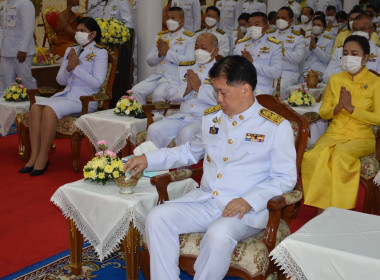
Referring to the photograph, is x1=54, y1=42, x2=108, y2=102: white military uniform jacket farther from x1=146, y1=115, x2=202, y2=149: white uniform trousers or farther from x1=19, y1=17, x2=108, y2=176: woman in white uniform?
x1=146, y1=115, x2=202, y2=149: white uniform trousers

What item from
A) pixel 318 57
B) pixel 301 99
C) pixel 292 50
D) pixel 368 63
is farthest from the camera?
pixel 318 57

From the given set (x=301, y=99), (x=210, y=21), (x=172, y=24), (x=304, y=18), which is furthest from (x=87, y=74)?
(x=304, y=18)

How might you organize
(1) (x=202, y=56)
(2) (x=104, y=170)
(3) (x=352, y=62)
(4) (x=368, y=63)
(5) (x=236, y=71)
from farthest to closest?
(4) (x=368, y=63)
(1) (x=202, y=56)
(3) (x=352, y=62)
(2) (x=104, y=170)
(5) (x=236, y=71)

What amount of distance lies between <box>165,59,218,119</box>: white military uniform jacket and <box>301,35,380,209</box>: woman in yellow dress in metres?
1.02

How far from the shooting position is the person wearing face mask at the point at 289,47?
7.57m

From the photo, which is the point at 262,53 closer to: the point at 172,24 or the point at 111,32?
the point at 172,24

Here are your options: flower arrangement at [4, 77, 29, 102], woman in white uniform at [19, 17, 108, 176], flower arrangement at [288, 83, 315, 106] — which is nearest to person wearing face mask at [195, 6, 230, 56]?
woman in white uniform at [19, 17, 108, 176]

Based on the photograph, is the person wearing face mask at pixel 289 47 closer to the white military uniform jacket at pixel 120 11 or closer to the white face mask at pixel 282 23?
the white face mask at pixel 282 23

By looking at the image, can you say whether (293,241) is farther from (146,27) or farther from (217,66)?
(146,27)

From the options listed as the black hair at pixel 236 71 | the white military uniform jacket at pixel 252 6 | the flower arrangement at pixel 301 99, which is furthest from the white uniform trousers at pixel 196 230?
the white military uniform jacket at pixel 252 6

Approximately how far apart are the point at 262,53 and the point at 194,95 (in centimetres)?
182

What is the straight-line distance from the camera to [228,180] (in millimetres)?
2900

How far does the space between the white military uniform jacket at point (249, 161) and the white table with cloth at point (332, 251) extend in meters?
0.53

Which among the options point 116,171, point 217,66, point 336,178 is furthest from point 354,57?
point 116,171
